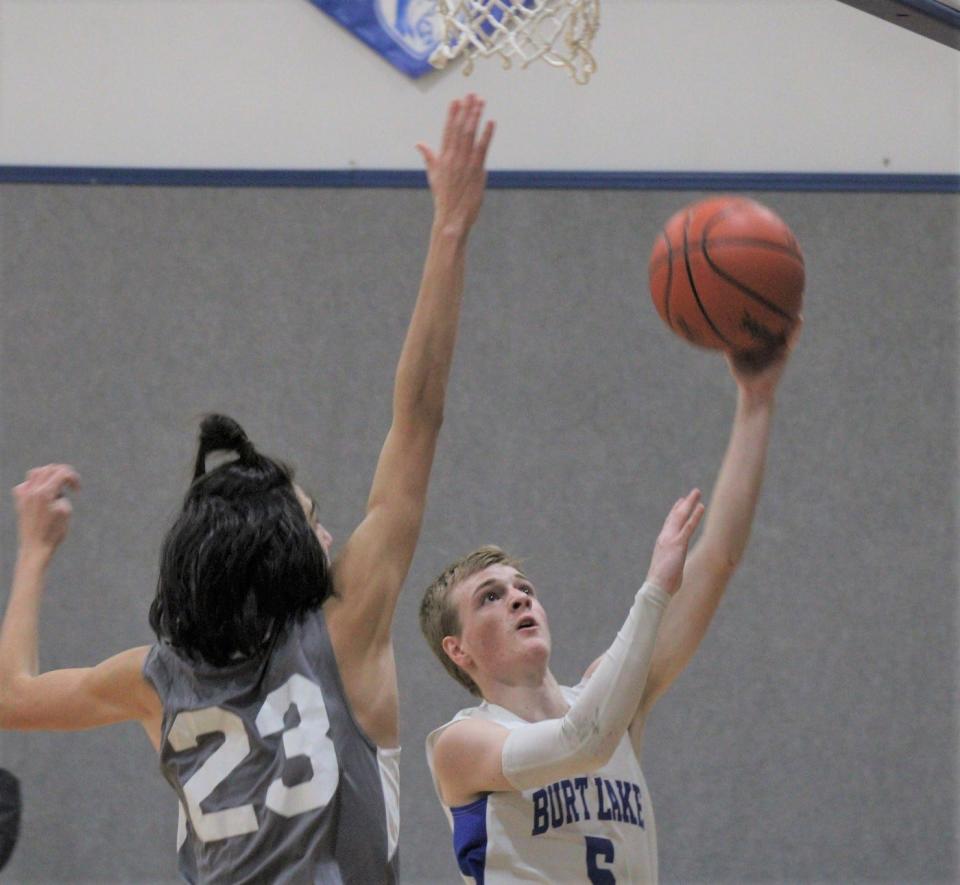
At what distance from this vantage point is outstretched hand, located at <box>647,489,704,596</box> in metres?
1.98

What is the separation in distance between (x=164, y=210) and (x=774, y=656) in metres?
2.58

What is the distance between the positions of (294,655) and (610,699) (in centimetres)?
44

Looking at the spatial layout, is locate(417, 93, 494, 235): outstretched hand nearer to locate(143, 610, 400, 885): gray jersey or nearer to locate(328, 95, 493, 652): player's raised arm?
locate(328, 95, 493, 652): player's raised arm

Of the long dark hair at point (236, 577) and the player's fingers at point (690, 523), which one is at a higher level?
the player's fingers at point (690, 523)

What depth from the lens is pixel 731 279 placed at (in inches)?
99.7

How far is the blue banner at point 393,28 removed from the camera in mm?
4879

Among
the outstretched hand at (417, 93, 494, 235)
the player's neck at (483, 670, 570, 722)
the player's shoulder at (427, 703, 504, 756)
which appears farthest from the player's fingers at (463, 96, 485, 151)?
the player's neck at (483, 670, 570, 722)

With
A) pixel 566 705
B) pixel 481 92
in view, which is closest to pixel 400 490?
pixel 566 705

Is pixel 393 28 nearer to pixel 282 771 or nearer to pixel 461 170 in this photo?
pixel 461 170

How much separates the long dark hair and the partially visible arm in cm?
6

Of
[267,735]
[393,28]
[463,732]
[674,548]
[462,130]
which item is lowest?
[463,732]

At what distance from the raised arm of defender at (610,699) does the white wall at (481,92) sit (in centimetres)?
308

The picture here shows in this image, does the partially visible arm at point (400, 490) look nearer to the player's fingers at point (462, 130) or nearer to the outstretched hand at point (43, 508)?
the player's fingers at point (462, 130)

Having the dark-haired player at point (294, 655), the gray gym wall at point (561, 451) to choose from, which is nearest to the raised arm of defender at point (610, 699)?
the dark-haired player at point (294, 655)
